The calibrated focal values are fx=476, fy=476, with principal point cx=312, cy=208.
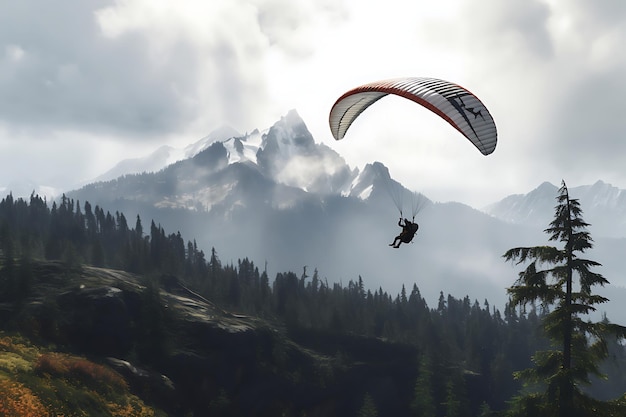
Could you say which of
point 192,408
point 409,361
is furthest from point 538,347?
point 192,408

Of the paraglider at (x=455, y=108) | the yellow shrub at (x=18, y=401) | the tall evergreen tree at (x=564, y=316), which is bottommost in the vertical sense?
the yellow shrub at (x=18, y=401)

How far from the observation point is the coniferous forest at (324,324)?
204 feet

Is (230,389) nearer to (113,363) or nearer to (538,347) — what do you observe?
(113,363)

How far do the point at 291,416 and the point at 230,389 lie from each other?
11728 millimetres

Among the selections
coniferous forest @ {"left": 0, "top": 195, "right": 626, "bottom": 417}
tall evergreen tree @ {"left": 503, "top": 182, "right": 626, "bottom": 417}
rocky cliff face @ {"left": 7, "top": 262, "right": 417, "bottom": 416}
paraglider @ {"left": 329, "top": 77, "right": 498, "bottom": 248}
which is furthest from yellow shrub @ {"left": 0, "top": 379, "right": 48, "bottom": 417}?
tall evergreen tree @ {"left": 503, "top": 182, "right": 626, "bottom": 417}

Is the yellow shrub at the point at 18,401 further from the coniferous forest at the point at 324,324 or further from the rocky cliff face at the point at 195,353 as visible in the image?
the coniferous forest at the point at 324,324

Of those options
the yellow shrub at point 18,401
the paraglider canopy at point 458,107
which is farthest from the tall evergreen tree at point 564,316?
the yellow shrub at point 18,401

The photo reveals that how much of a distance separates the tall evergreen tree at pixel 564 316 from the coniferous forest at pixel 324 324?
35610mm

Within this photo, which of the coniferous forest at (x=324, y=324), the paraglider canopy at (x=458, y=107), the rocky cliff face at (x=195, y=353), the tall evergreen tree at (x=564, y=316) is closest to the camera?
the tall evergreen tree at (x=564, y=316)

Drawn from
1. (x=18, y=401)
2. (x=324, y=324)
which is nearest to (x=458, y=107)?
(x=18, y=401)

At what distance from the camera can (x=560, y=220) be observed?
21.4 metres

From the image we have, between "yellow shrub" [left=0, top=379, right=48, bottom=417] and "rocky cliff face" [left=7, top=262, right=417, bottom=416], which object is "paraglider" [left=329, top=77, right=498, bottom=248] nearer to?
"yellow shrub" [left=0, top=379, right=48, bottom=417]

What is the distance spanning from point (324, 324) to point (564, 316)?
92907 millimetres

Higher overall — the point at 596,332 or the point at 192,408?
the point at 596,332
